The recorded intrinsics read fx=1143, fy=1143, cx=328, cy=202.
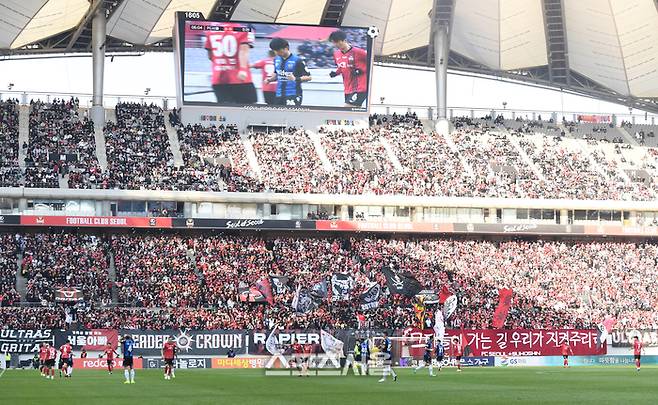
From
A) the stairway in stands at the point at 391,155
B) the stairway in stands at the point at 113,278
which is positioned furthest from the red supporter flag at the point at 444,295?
the stairway in stands at the point at 113,278

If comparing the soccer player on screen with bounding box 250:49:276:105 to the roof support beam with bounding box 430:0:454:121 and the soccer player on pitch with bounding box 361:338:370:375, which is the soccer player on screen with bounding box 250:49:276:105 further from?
the soccer player on pitch with bounding box 361:338:370:375

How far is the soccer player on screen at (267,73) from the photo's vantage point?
85.2m

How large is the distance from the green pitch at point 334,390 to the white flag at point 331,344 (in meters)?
11.5

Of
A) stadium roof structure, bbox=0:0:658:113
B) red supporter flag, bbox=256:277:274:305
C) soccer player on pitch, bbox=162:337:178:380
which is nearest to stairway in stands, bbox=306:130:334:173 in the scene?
stadium roof structure, bbox=0:0:658:113

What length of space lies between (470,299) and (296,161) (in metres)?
18.8

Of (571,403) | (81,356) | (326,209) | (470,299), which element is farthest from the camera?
(326,209)

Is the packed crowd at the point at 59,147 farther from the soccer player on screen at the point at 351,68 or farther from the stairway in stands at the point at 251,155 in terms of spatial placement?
the soccer player on screen at the point at 351,68

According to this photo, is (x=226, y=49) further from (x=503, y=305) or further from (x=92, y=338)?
(x=92, y=338)

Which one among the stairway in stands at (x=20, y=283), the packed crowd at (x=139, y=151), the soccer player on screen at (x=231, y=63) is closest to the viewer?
the stairway in stands at (x=20, y=283)

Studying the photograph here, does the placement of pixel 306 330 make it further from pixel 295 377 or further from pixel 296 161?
pixel 296 161

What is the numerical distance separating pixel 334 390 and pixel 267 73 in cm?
5255

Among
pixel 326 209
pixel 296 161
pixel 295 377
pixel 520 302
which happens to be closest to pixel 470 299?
pixel 520 302

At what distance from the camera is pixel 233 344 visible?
61438mm

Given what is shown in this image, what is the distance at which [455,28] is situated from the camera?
297 ft
